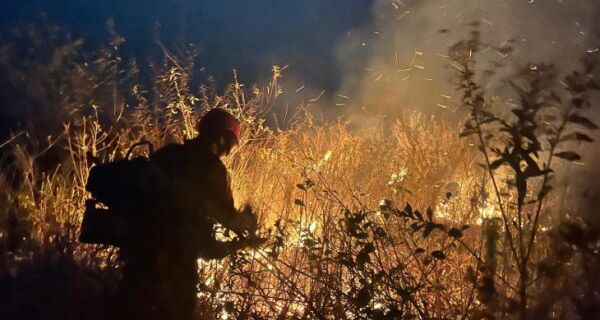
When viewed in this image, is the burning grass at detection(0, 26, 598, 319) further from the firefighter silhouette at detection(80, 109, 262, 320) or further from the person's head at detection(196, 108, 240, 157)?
the person's head at detection(196, 108, 240, 157)

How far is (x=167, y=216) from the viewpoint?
4301mm

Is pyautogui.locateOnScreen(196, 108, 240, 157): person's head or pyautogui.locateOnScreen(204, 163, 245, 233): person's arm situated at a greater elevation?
pyautogui.locateOnScreen(196, 108, 240, 157): person's head

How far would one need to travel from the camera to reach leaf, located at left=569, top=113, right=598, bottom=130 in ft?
10.9

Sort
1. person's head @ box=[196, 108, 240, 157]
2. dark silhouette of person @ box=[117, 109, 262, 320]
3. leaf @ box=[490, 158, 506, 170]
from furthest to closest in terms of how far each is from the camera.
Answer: person's head @ box=[196, 108, 240, 157] → dark silhouette of person @ box=[117, 109, 262, 320] → leaf @ box=[490, 158, 506, 170]

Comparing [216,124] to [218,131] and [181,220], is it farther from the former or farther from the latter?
[181,220]

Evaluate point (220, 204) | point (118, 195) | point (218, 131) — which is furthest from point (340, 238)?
point (118, 195)

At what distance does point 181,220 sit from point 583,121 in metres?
2.17

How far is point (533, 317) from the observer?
3783 millimetres

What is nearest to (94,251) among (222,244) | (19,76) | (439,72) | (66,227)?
(66,227)

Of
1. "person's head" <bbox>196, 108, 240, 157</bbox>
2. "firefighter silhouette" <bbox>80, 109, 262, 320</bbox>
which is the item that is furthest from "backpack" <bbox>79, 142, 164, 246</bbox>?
"person's head" <bbox>196, 108, 240, 157</bbox>

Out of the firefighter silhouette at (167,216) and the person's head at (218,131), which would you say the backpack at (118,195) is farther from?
the person's head at (218,131)

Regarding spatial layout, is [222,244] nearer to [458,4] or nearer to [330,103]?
[458,4]

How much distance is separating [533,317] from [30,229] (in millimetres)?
4129

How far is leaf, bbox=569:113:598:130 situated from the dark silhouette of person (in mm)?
1739
